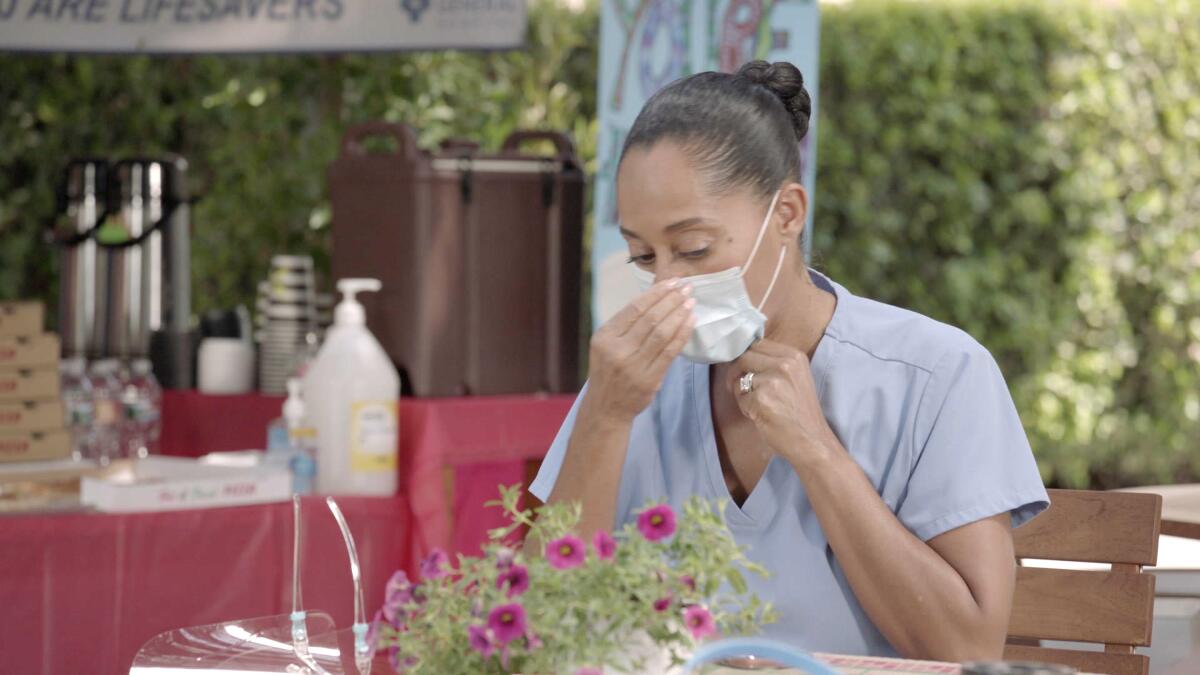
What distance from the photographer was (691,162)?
6.25ft

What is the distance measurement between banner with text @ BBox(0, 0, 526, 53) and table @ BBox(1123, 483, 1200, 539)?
5.69 ft

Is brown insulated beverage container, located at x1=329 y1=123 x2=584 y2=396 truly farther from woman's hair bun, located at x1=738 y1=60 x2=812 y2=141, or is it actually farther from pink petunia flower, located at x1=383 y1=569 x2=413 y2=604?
pink petunia flower, located at x1=383 y1=569 x2=413 y2=604

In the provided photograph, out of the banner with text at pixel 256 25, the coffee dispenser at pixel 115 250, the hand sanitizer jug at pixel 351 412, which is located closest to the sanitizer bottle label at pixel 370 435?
the hand sanitizer jug at pixel 351 412

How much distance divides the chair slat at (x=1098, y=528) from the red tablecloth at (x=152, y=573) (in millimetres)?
1454

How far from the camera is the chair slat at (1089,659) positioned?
83.0 inches

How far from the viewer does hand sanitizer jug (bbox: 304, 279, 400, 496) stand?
127 inches

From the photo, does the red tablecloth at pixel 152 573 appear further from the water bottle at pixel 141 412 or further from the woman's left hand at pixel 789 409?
the woman's left hand at pixel 789 409

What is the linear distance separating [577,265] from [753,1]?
718mm

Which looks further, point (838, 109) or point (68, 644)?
point (838, 109)

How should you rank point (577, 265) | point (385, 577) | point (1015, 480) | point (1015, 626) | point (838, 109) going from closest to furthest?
point (1015, 480)
point (1015, 626)
point (385, 577)
point (577, 265)
point (838, 109)

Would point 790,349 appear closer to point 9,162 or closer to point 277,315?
point 277,315

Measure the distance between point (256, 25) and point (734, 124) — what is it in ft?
7.39

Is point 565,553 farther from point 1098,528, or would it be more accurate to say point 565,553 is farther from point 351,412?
point 351,412

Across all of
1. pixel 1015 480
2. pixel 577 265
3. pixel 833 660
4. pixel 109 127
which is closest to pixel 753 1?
pixel 577 265
